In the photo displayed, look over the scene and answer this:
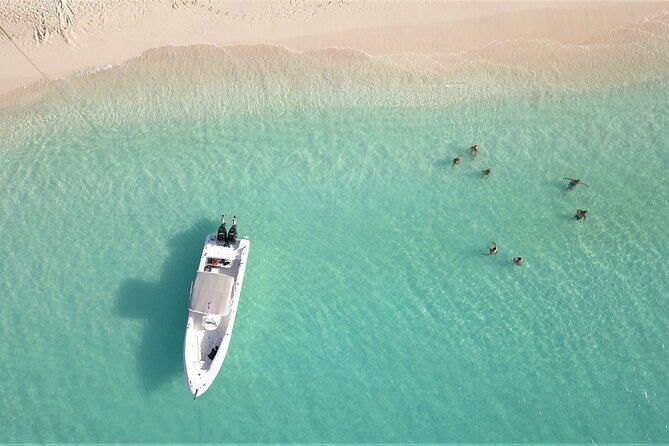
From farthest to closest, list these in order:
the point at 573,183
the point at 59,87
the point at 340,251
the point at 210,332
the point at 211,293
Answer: the point at 59,87
the point at 573,183
the point at 340,251
the point at 210,332
the point at 211,293

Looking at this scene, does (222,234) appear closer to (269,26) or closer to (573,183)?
(269,26)

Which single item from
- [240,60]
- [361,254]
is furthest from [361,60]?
[361,254]

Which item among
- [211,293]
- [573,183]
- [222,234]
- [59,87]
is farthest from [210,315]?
[573,183]

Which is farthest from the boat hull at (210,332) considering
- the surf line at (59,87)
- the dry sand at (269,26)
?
the dry sand at (269,26)

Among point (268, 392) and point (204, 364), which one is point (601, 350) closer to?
point (268, 392)

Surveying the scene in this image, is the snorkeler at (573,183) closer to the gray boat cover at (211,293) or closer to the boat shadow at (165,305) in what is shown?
the gray boat cover at (211,293)
